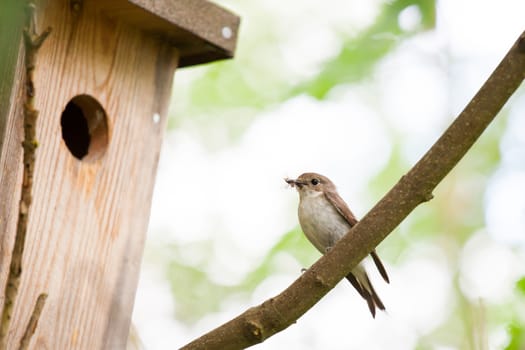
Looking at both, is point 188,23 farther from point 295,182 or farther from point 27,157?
point 27,157

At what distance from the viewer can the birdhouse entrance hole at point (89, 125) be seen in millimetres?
3541

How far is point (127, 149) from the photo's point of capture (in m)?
3.63

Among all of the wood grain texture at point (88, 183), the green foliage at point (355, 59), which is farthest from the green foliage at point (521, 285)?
the green foliage at point (355, 59)

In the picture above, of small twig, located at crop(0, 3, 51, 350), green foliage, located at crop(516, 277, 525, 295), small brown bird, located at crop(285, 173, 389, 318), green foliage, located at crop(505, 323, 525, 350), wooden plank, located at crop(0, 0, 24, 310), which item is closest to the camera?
small twig, located at crop(0, 3, 51, 350)

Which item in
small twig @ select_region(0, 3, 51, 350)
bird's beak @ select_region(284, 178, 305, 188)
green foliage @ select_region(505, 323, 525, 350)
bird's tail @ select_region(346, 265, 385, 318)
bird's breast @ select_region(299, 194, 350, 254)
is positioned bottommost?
green foliage @ select_region(505, 323, 525, 350)

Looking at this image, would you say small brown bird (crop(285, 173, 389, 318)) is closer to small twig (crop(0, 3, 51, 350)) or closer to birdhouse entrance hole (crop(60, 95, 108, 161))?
birdhouse entrance hole (crop(60, 95, 108, 161))

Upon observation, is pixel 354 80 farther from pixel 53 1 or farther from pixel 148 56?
pixel 53 1

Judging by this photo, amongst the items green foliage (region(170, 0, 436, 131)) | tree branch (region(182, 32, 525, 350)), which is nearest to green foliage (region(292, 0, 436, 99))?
green foliage (region(170, 0, 436, 131))

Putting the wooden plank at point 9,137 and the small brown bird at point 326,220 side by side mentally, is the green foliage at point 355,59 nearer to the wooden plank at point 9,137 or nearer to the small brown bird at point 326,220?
the small brown bird at point 326,220

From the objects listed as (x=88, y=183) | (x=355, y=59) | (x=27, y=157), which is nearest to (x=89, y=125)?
(x=88, y=183)

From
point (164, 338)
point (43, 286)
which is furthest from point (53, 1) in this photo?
point (164, 338)

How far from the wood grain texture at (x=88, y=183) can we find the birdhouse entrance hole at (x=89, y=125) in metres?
0.03

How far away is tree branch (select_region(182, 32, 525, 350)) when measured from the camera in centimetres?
230

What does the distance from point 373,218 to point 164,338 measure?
4.79m
